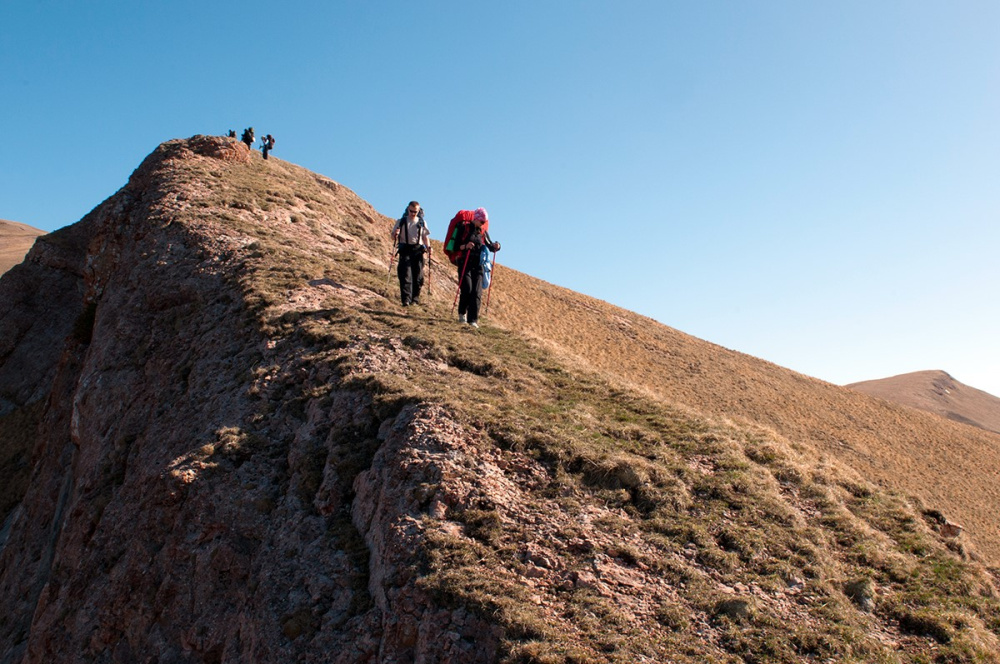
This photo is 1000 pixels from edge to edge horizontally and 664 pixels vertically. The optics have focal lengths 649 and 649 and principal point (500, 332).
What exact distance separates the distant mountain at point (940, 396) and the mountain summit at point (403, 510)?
8036cm

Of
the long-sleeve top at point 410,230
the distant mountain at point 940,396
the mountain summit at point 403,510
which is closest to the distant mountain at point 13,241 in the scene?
the mountain summit at point 403,510

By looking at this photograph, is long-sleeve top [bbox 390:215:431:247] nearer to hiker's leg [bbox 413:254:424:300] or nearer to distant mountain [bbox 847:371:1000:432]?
hiker's leg [bbox 413:254:424:300]

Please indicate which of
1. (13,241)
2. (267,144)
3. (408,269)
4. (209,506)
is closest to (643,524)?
(209,506)

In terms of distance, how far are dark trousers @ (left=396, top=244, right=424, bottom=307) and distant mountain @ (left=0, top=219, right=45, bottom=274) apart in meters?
70.1

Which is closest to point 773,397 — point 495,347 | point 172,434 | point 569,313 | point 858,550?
point 569,313

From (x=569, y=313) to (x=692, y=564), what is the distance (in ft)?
95.1

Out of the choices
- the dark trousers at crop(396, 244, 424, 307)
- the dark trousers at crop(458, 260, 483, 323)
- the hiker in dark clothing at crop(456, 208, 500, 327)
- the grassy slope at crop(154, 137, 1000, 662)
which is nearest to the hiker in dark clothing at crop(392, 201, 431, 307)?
the dark trousers at crop(396, 244, 424, 307)

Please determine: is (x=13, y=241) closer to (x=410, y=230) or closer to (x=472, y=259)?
(x=410, y=230)

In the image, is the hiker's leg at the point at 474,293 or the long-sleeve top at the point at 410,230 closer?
the hiker's leg at the point at 474,293

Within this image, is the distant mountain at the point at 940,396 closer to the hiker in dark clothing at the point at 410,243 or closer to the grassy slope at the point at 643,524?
the hiker in dark clothing at the point at 410,243

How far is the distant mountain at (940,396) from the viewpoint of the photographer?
8194 centimetres

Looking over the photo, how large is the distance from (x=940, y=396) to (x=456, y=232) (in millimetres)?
97225

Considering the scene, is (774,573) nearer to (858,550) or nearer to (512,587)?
(858,550)

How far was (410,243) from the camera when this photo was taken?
14.3 metres
